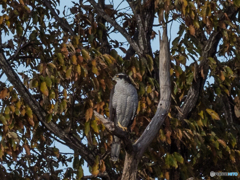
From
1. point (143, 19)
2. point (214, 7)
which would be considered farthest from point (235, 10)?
point (143, 19)

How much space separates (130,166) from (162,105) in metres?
0.61

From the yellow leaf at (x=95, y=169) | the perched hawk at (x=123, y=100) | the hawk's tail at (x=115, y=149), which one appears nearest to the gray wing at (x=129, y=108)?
the perched hawk at (x=123, y=100)

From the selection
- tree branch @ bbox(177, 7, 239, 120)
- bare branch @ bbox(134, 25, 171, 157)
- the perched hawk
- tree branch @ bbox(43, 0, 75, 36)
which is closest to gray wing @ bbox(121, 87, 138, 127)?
the perched hawk

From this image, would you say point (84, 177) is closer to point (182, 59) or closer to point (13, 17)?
point (182, 59)

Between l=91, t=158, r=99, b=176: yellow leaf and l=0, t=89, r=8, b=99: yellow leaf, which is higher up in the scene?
l=0, t=89, r=8, b=99: yellow leaf

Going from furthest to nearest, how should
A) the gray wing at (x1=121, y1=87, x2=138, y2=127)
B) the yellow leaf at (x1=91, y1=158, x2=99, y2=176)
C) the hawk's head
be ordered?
the gray wing at (x1=121, y1=87, x2=138, y2=127)
the hawk's head
the yellow leaf at (x1=91, y1=158, x2=99, y2=176)

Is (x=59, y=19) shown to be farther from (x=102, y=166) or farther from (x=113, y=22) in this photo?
(x=102, y=166)

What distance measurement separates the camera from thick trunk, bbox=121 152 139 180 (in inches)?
150

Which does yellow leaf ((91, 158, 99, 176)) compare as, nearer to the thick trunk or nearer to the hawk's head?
the thick trunk

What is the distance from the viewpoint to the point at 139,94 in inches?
187

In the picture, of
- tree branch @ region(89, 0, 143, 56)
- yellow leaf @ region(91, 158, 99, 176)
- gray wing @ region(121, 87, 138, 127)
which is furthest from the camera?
tree branch @ region(89, 0, 143, 56)

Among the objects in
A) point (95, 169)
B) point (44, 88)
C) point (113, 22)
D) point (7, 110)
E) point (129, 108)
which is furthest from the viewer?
point (113, 22)

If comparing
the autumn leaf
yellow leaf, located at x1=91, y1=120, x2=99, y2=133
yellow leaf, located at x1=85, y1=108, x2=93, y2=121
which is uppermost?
the autumn leaf

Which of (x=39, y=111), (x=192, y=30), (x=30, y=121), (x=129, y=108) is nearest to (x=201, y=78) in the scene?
(x=192, y=30)
